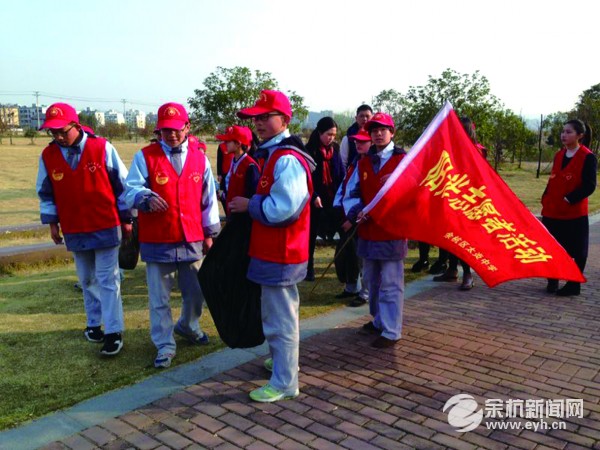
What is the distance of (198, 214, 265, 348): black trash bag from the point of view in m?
3.76

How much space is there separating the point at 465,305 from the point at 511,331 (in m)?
0.89

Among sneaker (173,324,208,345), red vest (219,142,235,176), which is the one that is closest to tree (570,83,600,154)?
red vest (219,142,235,176)

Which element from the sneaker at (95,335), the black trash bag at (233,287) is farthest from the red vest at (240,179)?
the sneaker at (95,335)

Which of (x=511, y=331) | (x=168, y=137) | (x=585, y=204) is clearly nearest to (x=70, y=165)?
(x=168, y=137)

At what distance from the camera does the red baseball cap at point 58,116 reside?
13.7 feet

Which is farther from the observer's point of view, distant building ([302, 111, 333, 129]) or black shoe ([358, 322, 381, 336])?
distant building ([302, 111, 333, 129])

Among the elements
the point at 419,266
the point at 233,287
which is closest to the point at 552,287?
the point at 419,266

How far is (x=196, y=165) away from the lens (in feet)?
13.9

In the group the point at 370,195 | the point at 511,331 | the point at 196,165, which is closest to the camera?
the point at 196,165

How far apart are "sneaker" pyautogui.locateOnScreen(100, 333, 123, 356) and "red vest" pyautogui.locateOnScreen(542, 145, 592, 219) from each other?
16.2 feet

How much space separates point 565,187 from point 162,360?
4.77 m

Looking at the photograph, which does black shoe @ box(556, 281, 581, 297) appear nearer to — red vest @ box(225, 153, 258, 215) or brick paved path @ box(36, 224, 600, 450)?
brick paved path @ box(36, 224, 600, 450)

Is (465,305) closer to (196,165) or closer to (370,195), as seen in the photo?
(370,195)

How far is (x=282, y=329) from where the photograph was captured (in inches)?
140
